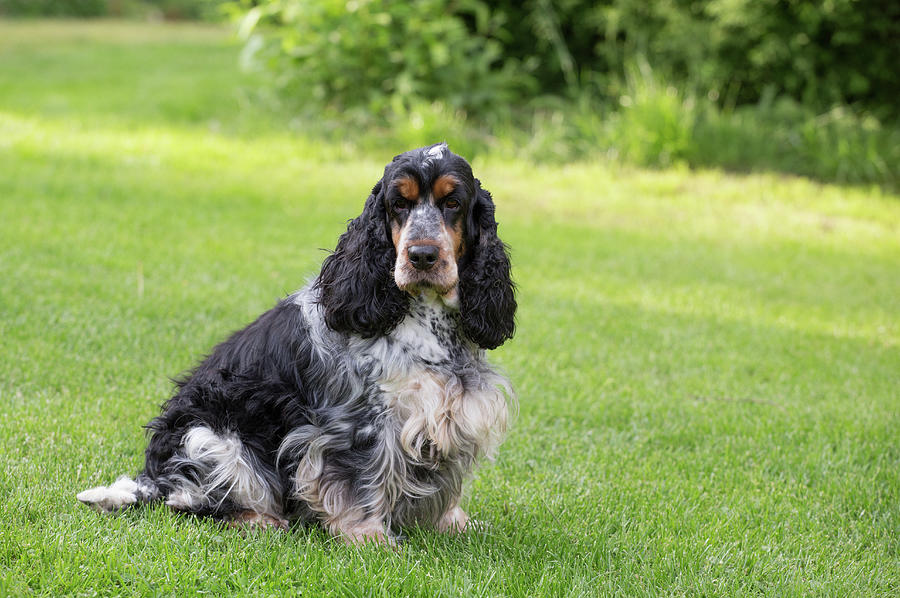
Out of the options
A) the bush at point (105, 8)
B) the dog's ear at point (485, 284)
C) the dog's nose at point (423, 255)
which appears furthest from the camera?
the bush at point (105, 8)

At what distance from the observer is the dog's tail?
3654 millimetres

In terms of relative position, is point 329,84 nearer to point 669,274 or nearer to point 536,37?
point 536,37

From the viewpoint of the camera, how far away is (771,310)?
25.5 ft

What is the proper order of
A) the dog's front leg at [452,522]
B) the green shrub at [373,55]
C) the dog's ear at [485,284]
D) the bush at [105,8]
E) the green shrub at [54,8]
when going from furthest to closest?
1. the bush at [105,8]
2. the green shrub at [54,8]
3. the green shrub at [373,55]
4. the dog's front leg at [452,522]
5. the dog's ear at [485,284]

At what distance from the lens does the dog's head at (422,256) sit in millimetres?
3580

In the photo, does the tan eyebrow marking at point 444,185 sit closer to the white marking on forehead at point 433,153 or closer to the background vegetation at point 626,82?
the white marking on forehead at point 433,153

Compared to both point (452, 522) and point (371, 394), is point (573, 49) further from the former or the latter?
point (371, 394)

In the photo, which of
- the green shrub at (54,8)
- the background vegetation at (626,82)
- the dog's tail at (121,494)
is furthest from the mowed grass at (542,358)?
the green shrub at (54,8)

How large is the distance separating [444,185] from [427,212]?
13 centimetres

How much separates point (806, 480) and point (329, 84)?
9568 millimetres

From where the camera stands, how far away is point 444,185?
358 centimetres

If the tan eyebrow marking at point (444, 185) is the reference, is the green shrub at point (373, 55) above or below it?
above

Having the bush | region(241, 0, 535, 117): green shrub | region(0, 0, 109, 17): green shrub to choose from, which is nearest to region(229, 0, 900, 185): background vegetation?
region(241, 0, 535, 117): green shrub

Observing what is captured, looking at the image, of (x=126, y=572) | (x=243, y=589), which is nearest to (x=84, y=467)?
(x=126, y=572)
